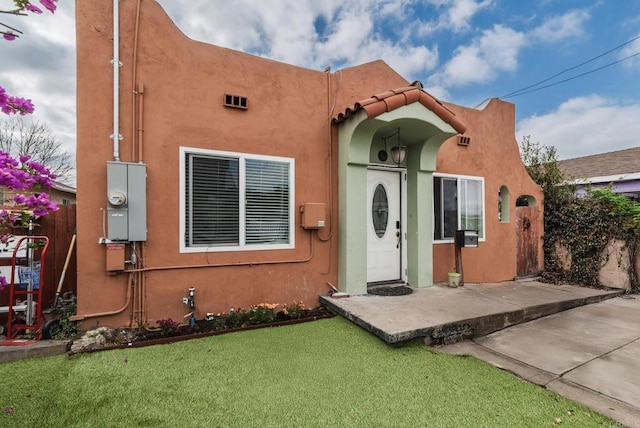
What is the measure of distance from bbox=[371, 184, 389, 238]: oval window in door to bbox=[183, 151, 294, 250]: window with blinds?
1.81 meters

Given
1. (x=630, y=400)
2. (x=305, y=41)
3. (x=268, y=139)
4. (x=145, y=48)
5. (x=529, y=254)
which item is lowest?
(x=630, y=400)

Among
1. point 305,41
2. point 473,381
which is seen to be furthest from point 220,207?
point 305,41

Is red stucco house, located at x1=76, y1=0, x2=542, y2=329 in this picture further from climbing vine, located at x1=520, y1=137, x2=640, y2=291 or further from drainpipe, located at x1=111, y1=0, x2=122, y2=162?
climbing vine, located at x1=520, y1=137, x2=640, y2=291

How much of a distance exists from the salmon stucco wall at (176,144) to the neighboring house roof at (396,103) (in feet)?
2.75

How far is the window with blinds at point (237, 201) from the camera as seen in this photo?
4.40 metres

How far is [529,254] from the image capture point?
7.73 m

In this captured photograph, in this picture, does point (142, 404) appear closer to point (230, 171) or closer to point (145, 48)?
point (230, 171)

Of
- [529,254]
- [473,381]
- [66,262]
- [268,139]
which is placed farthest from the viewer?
Result: [529,254]

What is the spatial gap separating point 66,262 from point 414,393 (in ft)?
16.2

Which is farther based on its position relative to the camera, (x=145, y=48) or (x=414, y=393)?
(x=145, y=48)

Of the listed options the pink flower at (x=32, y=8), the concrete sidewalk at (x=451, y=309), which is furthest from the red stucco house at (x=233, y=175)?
the pink flower at (x=32, y=8)

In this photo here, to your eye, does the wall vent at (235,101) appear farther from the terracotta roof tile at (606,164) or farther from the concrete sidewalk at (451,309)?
the terracotta roof tile at (606,164)

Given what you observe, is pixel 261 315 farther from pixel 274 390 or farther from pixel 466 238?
pixel 466 238

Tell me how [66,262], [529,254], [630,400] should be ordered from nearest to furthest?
[630,400] < [66,262] < [529,254]
